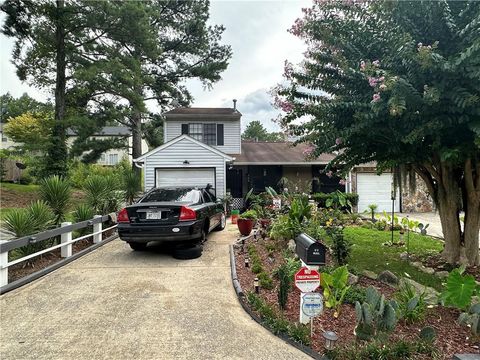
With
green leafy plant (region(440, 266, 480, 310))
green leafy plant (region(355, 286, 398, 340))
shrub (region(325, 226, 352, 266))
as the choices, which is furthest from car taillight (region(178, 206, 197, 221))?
green leafy plant (region(440, 266, 480, 310))

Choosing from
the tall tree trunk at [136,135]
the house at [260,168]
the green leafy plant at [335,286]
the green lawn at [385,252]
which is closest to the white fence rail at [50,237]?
the green leafy plant at [335,286]

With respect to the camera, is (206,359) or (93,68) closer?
(206,359)

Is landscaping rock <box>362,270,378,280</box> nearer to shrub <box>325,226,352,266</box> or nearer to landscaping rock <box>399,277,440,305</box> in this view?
shrub <box>325,226,352,266</box>

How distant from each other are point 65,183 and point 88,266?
2.66 m

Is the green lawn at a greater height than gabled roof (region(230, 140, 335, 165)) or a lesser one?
lesser

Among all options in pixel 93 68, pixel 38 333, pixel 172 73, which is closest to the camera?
pixel 38 333

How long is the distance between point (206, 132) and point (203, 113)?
1144 mm

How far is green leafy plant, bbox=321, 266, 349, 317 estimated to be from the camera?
3908 millimetres

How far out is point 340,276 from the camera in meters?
3.96

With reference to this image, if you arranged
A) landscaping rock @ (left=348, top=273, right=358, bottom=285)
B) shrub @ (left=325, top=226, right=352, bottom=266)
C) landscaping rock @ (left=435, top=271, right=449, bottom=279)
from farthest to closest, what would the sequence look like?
shrub @ (left=325, top=226, right=352, bottom=266) → landscaping rock @ (left=435, top=271, right=449, bottom=279) → landscaping rock @ (left=348, top=273, right=358, bottom=285)

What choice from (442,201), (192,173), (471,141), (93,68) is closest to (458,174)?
(442,201)

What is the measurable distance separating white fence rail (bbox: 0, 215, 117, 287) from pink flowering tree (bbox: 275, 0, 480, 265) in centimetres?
499

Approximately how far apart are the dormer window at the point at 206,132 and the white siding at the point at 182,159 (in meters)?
3.57

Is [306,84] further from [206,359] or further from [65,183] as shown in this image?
[65,183]
